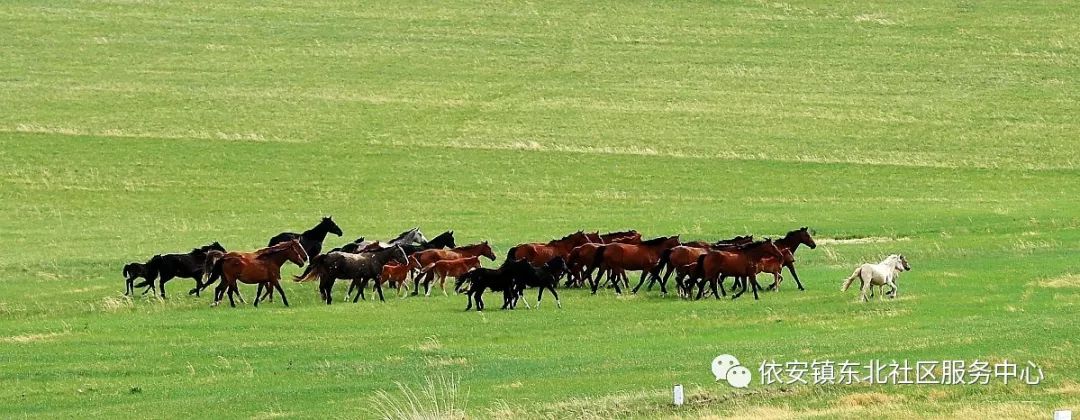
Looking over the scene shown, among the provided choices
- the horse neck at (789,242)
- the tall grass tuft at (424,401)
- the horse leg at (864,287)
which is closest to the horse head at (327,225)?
the horse neck at (789,242)

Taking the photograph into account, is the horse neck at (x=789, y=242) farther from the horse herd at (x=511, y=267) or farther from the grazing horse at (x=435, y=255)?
the grazing horse at (x=435, y=255)

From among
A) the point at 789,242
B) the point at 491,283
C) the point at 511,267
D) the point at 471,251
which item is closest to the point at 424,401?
the point at 491,283

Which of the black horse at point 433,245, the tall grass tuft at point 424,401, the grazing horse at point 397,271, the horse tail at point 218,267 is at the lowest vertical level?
the tall grass tuft at point 424,401

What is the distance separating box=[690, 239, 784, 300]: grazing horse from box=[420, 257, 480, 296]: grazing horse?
4499 mm

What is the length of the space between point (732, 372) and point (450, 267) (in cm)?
Answer: 1186

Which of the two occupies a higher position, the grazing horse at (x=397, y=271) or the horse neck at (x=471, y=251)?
the horse neck at (x=471, y=251)

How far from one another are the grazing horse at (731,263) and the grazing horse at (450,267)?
450 centimetres

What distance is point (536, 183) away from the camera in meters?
52.8

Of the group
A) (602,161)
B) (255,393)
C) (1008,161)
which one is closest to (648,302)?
(255,393)

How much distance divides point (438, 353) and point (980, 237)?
792 inches

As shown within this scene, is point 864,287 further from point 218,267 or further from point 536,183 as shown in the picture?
point 536,183

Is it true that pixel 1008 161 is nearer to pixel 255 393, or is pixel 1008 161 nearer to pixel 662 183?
pixel 662 183

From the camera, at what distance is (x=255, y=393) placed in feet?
66.4

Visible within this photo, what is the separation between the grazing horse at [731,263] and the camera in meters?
27.8
